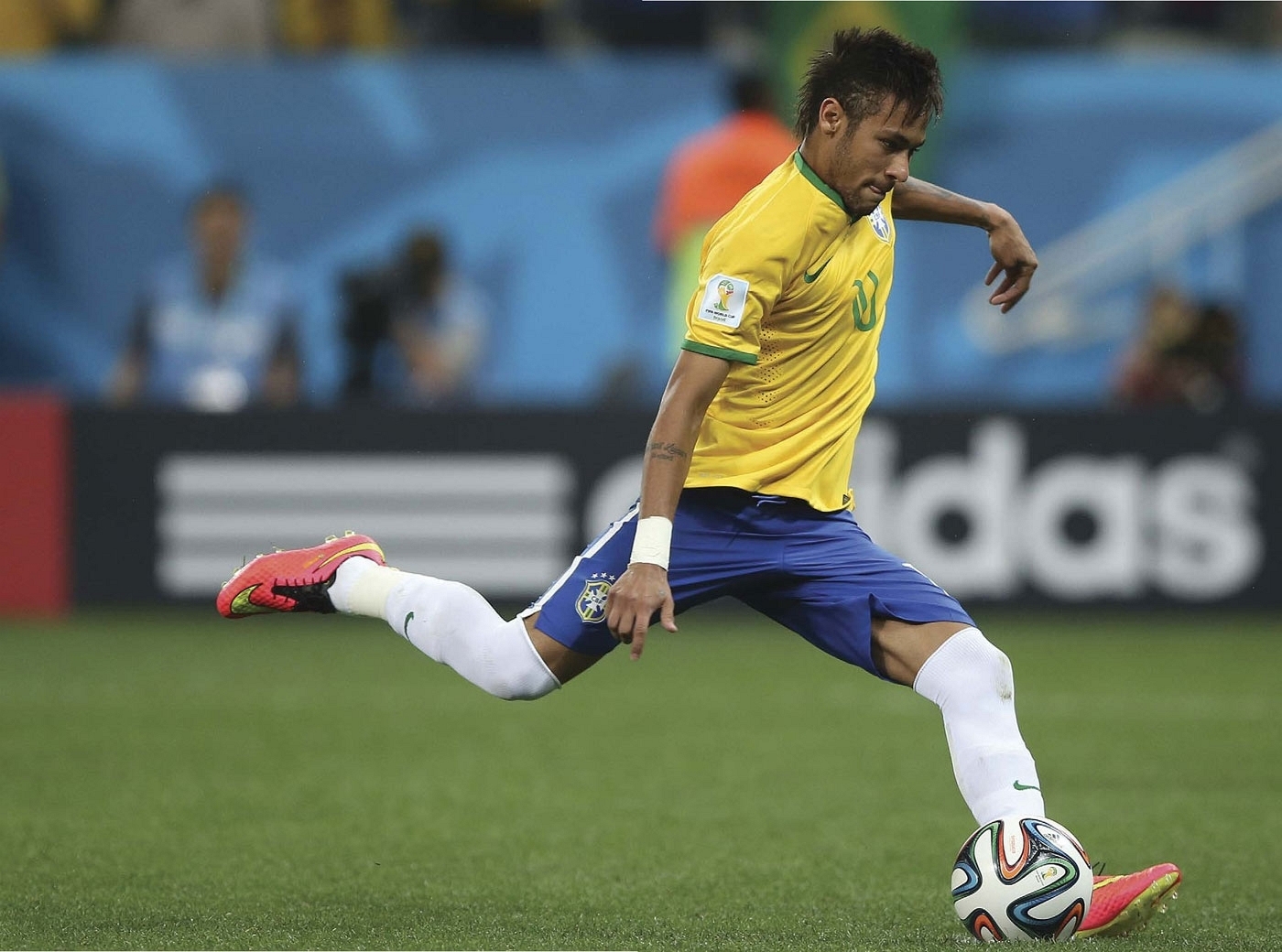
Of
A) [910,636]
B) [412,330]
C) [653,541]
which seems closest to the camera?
[653,541]

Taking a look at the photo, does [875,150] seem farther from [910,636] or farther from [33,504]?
[33,504]

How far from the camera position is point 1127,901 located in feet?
15.5

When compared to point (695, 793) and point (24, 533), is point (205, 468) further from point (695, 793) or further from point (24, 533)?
point (695, 793)

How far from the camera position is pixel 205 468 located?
1164 centimetres

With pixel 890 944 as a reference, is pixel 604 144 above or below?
above

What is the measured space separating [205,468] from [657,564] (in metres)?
7.59

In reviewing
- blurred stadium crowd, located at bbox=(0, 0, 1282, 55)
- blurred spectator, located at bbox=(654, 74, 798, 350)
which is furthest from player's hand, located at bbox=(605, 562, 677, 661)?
blurred stadium crowd, located at bbox=(0, 0, 1282, 55)

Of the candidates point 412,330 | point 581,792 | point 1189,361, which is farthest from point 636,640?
point 1189,361

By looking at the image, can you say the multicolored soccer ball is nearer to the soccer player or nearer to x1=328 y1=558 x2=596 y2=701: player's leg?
the soccer player

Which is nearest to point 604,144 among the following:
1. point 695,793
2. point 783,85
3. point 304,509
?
point 783,85

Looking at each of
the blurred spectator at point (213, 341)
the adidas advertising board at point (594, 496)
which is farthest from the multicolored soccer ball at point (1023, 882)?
the blurred spectator at point (213, 341)

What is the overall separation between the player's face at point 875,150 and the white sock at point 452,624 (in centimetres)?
136

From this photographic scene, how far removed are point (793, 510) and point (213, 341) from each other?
8.15 m

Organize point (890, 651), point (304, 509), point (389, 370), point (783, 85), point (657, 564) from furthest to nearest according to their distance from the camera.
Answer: point (783, 85) < point (389, 370) < point (304, 509) < point (890, 651) < point (657, 564)
